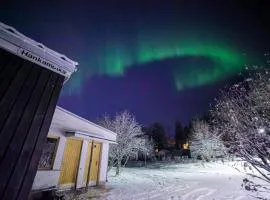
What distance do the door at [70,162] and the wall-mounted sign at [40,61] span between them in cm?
887

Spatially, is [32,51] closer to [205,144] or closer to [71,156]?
[71,156]

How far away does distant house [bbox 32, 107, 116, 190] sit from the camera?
9.23 meters

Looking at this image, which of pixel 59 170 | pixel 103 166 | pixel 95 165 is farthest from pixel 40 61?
pixel 103 166

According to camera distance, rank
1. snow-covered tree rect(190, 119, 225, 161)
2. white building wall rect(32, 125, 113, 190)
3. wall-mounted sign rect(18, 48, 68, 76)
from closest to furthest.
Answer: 1. wall-mounted sign rect(18, 48, 68, 76)
2. white building wall rect(32, 125, 113, 190)
3. snow-covered tree rect(190, 119, 225, 161)

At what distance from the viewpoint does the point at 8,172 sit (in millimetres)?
1756

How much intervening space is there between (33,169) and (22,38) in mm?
1877

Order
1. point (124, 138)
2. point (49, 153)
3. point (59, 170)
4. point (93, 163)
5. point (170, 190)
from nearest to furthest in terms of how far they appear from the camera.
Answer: point (59, 170) → point (49, 153) → point (170, 190) → point (93, 163) → point (124, 138)

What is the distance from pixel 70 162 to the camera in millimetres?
11055

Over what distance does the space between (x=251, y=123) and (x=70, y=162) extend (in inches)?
386

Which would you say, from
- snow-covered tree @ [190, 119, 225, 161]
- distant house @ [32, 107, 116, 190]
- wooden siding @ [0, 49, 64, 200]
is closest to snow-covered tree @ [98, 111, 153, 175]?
distant house @ [32, 107, 116, 190]

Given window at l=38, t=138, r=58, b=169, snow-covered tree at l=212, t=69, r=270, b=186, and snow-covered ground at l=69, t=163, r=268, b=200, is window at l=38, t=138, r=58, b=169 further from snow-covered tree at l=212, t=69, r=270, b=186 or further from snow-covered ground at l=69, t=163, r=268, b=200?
snow-covered tree at l=212, t=69, r=270, b=186

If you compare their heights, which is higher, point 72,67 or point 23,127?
point 72,67

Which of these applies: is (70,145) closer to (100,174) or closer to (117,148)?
(100,174)

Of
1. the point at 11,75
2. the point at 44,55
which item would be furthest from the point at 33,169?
the point at 44,55
